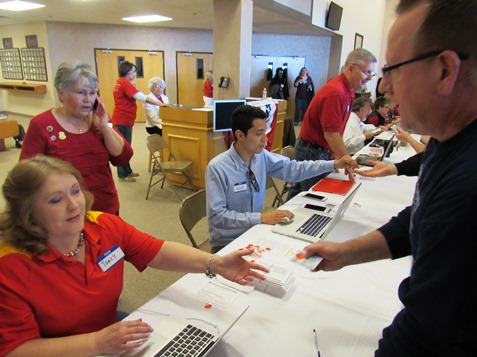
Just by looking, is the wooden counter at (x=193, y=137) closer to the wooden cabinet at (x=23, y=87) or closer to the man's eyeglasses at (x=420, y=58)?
the man's eyeglasses at (x=420, y=58)

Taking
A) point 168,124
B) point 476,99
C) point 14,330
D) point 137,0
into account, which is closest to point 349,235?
point 476,99

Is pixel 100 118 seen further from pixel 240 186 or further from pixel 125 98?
pixel 125 98

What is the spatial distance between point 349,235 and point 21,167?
1.42 metres

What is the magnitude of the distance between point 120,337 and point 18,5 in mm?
7285

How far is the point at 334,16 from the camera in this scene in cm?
694

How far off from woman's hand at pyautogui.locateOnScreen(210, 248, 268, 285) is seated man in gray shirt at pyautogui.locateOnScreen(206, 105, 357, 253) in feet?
1.74

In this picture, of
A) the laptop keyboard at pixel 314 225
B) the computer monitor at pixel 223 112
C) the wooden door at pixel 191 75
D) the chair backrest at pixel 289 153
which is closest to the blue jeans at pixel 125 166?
the computer monitor at pixel 223 112

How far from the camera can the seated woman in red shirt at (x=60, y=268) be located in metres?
0.88

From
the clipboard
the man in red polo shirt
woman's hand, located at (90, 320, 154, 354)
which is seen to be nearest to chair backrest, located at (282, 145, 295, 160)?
the man in red polo shirt

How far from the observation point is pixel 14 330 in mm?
867

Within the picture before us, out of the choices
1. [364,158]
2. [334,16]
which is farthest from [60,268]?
[334,16]

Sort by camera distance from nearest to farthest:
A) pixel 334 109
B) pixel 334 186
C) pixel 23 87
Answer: pixel 334 186
pixel 334 109
pixel 23 87

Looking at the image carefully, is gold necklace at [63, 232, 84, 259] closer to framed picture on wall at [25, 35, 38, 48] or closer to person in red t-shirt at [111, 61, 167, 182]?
person in red t-shirt at [111, 61, 167, 182]

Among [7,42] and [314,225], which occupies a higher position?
[7,42]
